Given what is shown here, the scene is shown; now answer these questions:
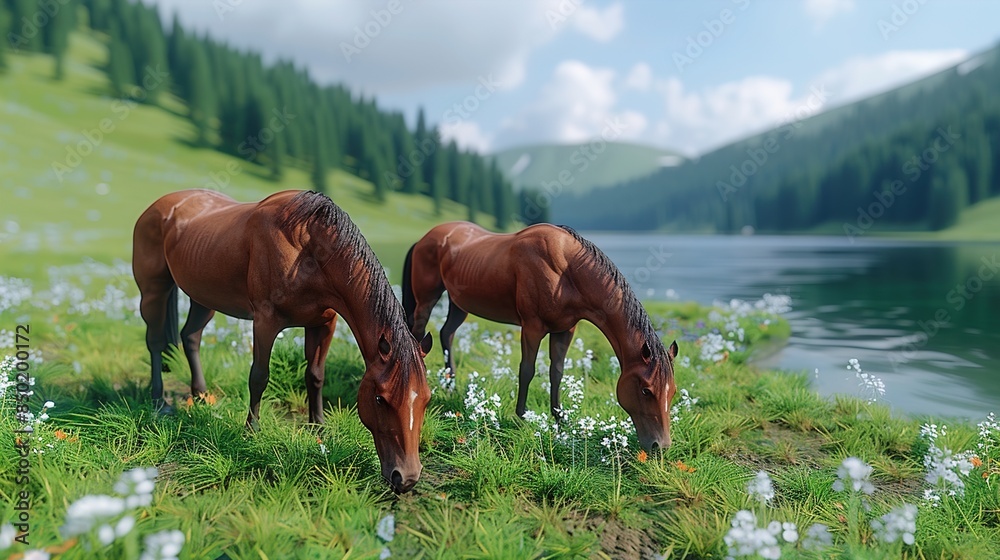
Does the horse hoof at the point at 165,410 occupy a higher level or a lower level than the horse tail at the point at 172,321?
lower

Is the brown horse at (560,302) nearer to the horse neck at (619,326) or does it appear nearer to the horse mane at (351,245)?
the horse neck at (619,326)

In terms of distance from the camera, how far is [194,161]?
52719 mm

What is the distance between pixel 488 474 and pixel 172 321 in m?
4.96

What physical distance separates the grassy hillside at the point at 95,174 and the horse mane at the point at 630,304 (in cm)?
1823

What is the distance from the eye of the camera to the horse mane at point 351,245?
430 centimetres

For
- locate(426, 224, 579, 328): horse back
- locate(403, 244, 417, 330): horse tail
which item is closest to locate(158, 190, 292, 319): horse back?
locate(426, 224, 579, 328): horse back

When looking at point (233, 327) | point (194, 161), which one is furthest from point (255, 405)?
point (194, 161)

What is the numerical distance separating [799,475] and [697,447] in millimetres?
919

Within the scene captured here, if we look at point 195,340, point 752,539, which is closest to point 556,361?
point 752,539

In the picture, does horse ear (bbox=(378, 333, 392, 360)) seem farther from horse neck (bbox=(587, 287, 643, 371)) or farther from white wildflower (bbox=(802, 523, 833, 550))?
Result: white wildflower (bbox=(802, 523, 833, 550))

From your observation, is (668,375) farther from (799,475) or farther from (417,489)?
(417,489)

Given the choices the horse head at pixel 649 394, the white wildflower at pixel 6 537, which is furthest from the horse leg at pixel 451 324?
the white wildflower at pixel 6 537

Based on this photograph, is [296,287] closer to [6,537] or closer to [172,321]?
[6,537]

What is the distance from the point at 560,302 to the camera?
5363 mm
